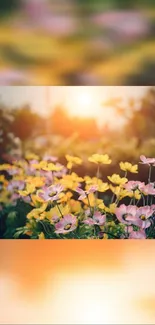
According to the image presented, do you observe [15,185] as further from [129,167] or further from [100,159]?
[129,167]

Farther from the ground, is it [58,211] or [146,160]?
[146,160]

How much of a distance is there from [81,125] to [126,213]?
39cm

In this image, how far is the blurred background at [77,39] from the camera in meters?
1.94

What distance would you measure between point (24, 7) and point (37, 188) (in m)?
0.69

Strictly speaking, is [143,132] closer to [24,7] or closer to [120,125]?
[120,125]

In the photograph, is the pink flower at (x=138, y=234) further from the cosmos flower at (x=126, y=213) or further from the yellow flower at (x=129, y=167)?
the yellow flower at (x=129, y=167)

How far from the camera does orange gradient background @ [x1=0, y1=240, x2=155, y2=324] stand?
4.32ft

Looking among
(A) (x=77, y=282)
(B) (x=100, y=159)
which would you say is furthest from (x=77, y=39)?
(A) (x=77, y=282)

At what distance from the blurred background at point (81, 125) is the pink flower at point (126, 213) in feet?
0.40

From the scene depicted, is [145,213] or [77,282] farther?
[145,213]

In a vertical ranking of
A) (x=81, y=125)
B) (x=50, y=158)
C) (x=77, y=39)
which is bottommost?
(x=50, y=158)

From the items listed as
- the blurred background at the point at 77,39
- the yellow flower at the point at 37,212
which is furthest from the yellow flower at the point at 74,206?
the blurred background at the point at 77,39

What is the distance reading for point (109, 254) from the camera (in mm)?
1845

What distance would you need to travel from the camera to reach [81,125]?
2002 mm
